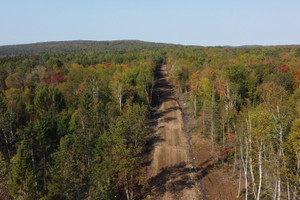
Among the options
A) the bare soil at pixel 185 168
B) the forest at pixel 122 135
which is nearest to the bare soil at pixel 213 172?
the bare soil at pixel 185 168

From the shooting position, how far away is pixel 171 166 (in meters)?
30.9

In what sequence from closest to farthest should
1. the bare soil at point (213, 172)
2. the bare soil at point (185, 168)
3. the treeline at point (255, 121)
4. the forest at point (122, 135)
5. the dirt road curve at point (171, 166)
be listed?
the treeline at point (255, 121) < the forest at point (122, 135) < the bare soil at point (213, 172) < the bare soil at point (185, 168) < the dirt road curve at point (171, 166)

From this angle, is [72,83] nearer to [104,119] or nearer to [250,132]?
[104,119]

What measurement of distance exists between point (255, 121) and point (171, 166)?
50.5 feet

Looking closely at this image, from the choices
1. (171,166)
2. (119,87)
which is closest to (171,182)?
(171,166)

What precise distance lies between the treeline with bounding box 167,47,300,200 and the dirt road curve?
5.43m

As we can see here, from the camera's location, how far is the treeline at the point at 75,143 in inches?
686

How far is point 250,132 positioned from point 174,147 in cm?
1976

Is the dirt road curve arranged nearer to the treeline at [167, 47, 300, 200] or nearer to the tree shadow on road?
Result: the tree shadow on road

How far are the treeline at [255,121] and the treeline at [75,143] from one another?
35.9 feet

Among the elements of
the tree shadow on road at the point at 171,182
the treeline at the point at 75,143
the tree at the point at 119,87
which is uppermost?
the tree at the point at 119,87

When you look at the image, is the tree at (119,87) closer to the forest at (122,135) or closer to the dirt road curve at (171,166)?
the forest at (122,135)

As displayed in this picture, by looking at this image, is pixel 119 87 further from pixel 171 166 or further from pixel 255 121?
pixel 255 121

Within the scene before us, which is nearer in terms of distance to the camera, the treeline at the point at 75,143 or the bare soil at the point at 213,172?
the treeline at the point at 75,143
